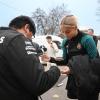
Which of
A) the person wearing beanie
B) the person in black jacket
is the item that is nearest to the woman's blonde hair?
the person wearing beanie

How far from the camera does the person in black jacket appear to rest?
138 inches

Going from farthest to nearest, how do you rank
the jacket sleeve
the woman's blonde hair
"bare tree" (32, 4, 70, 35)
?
1. "bare tree" (32, 4, 70, 35)
2. the woman's blonde hair
3. the jacket sleeve

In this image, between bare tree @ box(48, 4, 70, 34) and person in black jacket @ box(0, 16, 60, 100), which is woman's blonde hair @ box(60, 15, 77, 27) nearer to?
person in black jacket @ box(0, 16, 60, 100)

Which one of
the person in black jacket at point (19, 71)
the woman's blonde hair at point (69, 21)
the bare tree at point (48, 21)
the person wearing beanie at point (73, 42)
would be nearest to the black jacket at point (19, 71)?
the person in black jacket at point (19, 71)

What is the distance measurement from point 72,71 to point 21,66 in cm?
55

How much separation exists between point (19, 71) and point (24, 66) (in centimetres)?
6

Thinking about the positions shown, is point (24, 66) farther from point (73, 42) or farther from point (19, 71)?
point (73, 42)

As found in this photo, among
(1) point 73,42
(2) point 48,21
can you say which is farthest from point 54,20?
(1) point 73,42

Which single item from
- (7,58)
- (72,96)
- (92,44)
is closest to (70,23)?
(92,44)

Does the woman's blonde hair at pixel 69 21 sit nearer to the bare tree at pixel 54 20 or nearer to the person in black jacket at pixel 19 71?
the person in black jacket at pixel 19 71

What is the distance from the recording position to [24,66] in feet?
11.5

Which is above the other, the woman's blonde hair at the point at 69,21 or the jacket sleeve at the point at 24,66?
the woman's blonde hair at the point at 69,21

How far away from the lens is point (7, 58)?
353 centimetres

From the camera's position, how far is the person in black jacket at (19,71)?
350 cm
